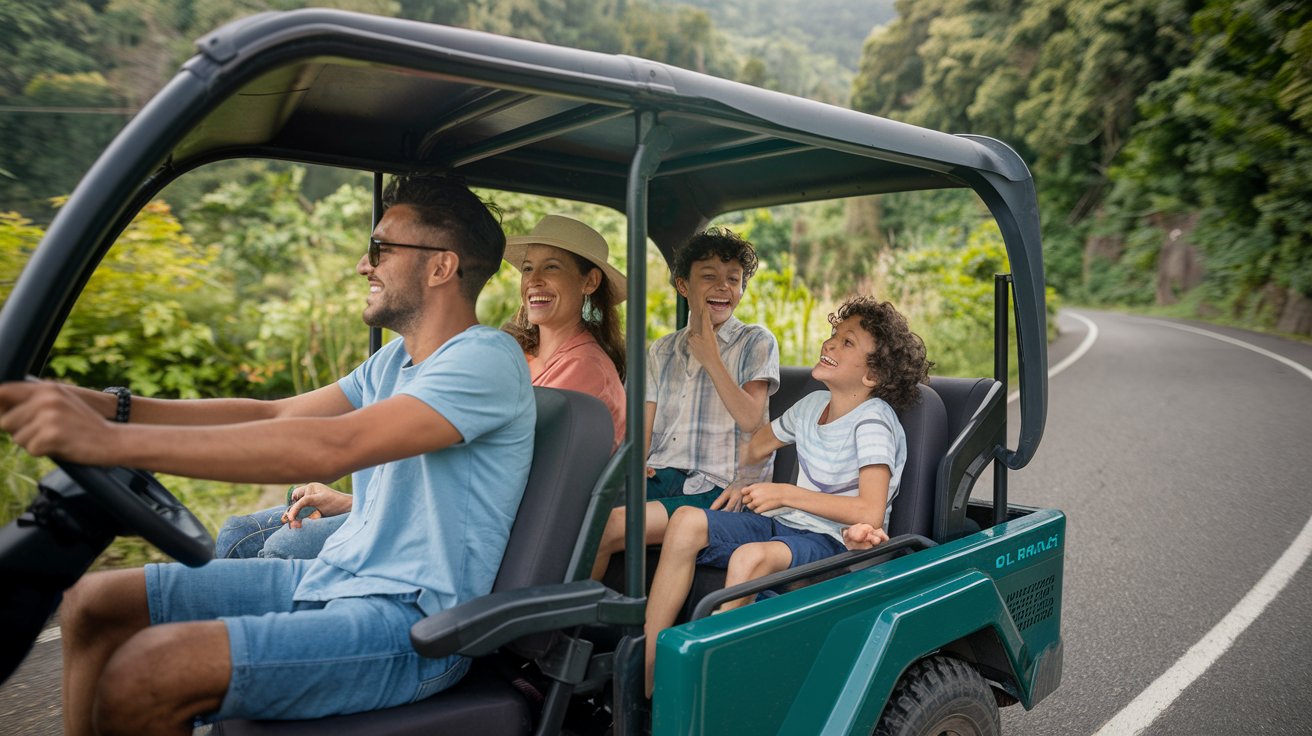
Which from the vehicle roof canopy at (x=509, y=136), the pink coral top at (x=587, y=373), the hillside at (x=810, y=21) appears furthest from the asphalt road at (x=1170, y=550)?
the hillside at (x=810, y=21)

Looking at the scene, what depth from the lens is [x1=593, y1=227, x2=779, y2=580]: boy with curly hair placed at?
10.3ft

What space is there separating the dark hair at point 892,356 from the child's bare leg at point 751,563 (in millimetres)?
708

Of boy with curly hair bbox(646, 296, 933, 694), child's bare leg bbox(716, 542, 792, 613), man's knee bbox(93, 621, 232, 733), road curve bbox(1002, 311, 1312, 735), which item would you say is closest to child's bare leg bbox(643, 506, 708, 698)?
boy with curly hair bbox(646, 296, 933, 694)

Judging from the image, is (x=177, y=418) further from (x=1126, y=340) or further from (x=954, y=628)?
(x=1126, y=340)

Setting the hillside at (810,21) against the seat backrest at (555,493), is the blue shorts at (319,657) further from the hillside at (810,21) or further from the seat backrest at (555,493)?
the hillside at (810,21)

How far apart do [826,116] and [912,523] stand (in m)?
1.31

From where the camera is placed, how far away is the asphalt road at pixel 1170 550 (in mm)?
3477

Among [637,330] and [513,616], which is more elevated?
[637,330]

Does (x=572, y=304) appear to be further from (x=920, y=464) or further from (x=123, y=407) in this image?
(x=123, y=407)

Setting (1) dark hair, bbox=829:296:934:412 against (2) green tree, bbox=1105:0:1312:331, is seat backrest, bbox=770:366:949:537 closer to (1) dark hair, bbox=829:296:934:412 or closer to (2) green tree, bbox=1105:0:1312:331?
(1) dark hair, bbox=829:296:934:412

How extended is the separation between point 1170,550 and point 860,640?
4.21m

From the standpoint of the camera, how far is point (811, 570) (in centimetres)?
231

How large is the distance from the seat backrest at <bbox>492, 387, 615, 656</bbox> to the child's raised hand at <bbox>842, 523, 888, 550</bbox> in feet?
2.65

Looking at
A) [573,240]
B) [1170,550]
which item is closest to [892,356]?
[573,240]
